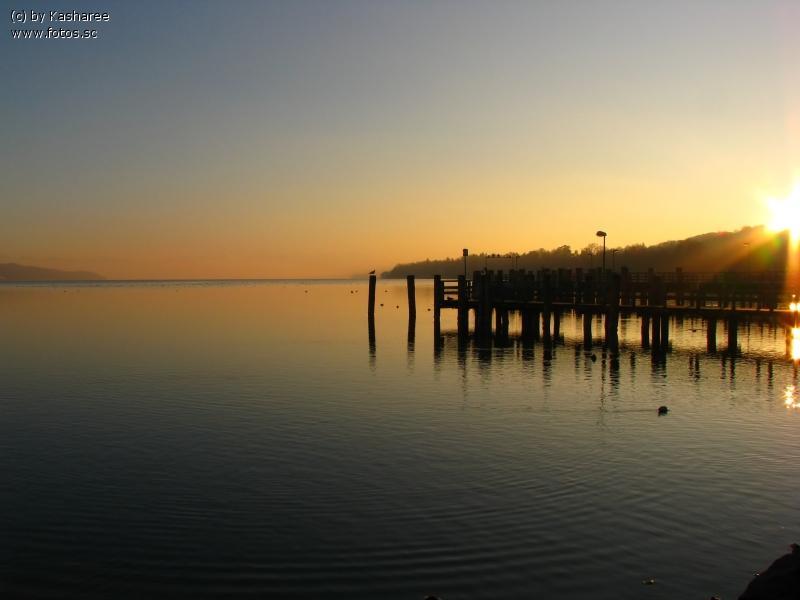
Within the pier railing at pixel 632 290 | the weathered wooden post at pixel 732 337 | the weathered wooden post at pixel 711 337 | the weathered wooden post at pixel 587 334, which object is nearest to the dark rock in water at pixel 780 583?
the weathered wooden post at pixel 732 337

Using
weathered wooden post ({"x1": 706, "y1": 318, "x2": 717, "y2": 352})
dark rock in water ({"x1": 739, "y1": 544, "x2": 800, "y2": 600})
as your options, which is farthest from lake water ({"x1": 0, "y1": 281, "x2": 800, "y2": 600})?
weathered wooden post ({"x1": 706, "y1": 318, "x2": 717, "y2": 352})

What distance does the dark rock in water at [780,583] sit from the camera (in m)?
7.68

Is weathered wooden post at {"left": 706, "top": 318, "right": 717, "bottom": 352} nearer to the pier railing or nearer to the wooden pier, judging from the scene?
the wooden pier

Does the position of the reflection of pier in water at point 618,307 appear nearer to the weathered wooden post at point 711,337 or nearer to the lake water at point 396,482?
the weathered wooden post at point 711,337

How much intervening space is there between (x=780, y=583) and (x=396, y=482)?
8195mm

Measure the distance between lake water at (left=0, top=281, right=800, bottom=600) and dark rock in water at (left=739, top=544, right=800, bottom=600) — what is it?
5.92 ft

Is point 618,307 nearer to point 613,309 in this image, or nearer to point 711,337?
point 613,309

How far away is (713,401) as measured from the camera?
2375cm

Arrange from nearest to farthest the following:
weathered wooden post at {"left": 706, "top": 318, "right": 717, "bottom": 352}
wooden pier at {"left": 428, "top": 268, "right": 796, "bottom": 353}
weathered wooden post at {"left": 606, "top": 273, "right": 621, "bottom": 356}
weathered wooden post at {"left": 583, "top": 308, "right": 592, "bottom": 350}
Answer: wooden pier at {"left": 428, "top": 268, "right": 796, "bottom": 353} < weathered wooden post at {"left": 706, "top": 318, "right": 717, "bottom": 352} < weathered wooden post at {"left": 606, "top": 273, "right": 621, "bottom": 356} < weathered wooden post at {"left": 583, "top": 308, "right": 592, "bottom": 350}

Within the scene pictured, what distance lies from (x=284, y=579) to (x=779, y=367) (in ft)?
89.9

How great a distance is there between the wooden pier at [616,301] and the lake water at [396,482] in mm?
6547

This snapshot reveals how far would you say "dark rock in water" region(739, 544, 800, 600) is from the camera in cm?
768

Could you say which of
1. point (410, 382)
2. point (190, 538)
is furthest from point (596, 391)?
point (190, 538)

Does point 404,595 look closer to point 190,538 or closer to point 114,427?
point 190,538
